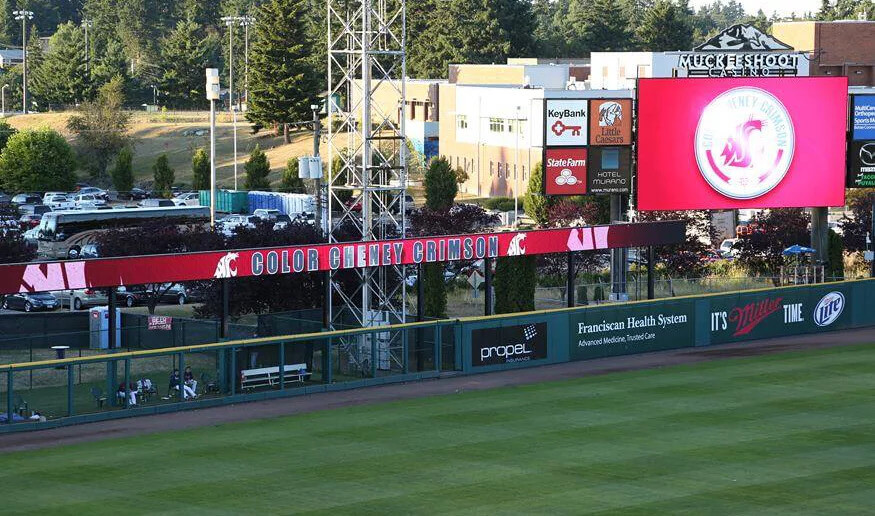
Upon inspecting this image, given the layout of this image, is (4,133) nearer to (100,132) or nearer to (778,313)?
(100,132)

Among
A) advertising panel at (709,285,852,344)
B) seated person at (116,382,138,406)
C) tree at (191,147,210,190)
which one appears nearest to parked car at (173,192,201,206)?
tree at (191,147,210,190)

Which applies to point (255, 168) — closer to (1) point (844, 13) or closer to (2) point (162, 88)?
(2) point (162, 88)

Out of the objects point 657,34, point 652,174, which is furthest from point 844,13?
point 652,174

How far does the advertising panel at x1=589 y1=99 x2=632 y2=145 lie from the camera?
46844 millimetres

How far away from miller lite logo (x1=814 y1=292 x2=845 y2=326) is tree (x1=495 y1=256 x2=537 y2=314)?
10.1 m

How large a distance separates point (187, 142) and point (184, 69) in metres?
21.4

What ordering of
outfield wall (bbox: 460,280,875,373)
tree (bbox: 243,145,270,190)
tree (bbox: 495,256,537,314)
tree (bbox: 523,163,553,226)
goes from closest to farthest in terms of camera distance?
1. outfield wall (bbox: 460,280,875,373)
2. tree (bbox: 495,256,537,314)
3. tree (bbox: 523,163,553,226)
4. tree (bbox: 243,145,270,190)

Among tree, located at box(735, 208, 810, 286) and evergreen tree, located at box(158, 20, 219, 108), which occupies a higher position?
evergreen tree, located at box(158, 20, 219, 108)

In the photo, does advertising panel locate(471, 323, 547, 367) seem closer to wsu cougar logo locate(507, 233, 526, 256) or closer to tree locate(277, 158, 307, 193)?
wsu cougar logo locate(507, 233, 526, 256)

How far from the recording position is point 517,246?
133ft

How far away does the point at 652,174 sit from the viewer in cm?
4725

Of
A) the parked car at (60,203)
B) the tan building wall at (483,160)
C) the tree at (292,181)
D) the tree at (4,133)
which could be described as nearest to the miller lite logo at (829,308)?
the tan building wall at (483,160)

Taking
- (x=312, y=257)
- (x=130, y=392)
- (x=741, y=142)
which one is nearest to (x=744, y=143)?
(x=741, y=142)

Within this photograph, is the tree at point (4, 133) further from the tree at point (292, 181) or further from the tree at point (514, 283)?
the tree at point (514, 283)
